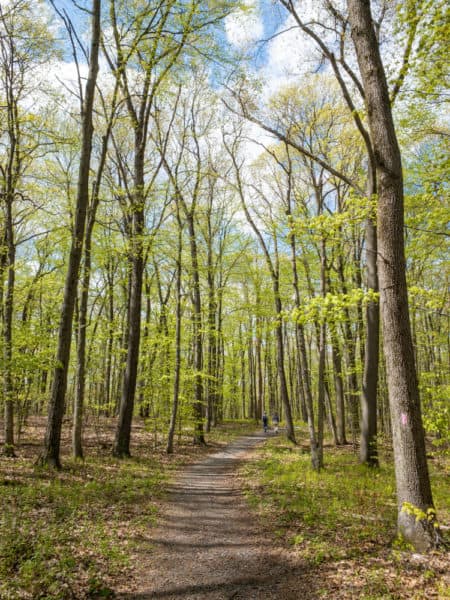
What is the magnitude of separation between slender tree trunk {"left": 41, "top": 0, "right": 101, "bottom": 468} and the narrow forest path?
336 cm

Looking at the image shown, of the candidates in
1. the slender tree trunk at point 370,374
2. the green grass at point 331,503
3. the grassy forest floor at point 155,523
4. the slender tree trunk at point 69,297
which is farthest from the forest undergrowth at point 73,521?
the slender tree trunk at point 370,374

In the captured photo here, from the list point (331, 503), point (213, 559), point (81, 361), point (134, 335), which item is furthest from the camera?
point (134, 335)

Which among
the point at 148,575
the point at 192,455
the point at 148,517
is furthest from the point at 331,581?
the point at 192,455

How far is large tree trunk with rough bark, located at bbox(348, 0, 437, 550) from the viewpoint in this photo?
4664mm

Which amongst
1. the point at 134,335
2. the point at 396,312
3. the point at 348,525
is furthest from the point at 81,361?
the point at 396,312

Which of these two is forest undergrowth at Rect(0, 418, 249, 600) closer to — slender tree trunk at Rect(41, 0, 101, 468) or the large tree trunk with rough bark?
slender tree trunk at Rect(41, 0, 101, 468)

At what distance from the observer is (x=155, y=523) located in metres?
6.46

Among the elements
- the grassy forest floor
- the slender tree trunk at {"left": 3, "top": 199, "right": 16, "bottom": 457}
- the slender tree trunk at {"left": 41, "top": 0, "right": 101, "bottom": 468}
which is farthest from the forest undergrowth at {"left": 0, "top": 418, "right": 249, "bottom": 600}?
the slender tree trunk at {"left": 41, "top": 0, "right": 101, "bottom": 468}

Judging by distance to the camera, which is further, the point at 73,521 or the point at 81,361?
the point at 81,361

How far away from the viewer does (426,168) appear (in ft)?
28.8

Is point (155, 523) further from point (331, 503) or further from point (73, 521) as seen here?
point (331, 503)

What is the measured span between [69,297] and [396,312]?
7.77m

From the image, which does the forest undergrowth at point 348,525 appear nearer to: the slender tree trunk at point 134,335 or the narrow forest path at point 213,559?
the narrow forest path at point 213,559

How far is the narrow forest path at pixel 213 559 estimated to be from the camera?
167 inches
